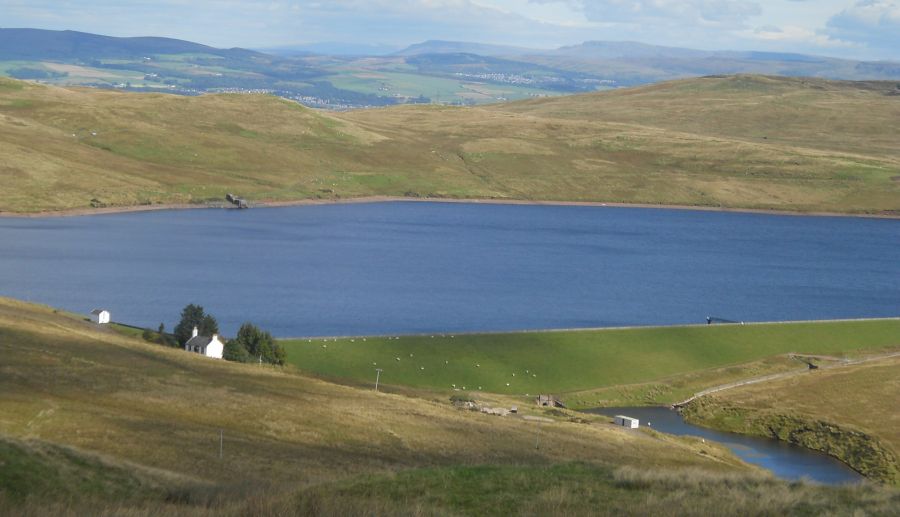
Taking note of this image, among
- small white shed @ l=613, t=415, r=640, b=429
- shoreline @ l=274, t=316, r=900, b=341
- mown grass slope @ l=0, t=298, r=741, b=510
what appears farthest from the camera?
shoreline @ l=274, t=316, r=900, b=341

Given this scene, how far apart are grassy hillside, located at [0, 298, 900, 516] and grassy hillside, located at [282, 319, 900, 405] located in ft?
25.4

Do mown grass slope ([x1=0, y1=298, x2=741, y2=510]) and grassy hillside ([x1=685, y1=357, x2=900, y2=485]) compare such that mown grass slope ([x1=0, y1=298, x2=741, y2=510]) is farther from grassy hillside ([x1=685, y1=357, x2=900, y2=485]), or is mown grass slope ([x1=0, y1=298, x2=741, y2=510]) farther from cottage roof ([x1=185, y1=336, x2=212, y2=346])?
grassy hillside ([x1=685, y1=357, x2=900, y2=485])

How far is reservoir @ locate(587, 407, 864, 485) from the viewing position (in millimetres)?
60344

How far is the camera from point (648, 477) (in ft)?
78.7

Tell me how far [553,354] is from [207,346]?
2637 cm

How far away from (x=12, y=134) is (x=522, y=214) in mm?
89356

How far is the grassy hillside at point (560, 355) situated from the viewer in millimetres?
75188

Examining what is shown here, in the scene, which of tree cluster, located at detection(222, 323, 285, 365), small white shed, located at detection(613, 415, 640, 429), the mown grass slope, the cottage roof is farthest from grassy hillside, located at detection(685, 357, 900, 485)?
the cottage roof

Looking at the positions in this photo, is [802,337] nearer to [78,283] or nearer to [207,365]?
[207,365]

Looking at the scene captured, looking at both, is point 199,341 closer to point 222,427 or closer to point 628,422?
point 628,422

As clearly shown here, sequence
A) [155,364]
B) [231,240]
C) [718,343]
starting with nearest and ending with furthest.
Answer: [155,364] → [718,343] → [231,240]

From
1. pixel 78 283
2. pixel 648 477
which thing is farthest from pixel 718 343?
pixel 648 477

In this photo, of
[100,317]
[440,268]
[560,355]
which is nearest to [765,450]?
[560,355]

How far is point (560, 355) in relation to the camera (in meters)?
81.6
